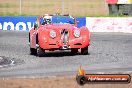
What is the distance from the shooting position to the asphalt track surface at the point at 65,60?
16562 mm

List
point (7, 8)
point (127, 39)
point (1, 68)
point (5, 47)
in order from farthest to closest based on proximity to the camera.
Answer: point (7, 8) → point (127, 39) → point (5, 47) → point (1, 68)

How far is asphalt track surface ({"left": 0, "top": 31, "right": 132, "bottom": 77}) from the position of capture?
16.6 meters

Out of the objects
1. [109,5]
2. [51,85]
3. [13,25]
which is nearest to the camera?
[51,85]

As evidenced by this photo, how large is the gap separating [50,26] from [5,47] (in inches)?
197

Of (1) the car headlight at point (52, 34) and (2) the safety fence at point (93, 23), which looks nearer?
(1) the car headlight at point (52, 34)

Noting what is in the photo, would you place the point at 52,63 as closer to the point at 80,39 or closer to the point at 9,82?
the point at 80,39

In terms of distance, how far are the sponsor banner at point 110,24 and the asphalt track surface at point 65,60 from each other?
21.9 feet

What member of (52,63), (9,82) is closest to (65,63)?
(52,63)

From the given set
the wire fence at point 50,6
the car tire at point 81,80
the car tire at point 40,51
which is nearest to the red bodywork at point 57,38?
the car tire at point 40,51

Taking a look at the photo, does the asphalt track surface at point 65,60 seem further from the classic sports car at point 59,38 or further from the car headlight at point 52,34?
the car headlight at point 52,34

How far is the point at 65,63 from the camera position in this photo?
1881cm

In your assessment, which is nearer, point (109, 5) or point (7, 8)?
point (109, 5)

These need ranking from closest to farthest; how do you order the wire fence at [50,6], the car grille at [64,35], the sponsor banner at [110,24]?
the car grille at [64,35], the sponsor banner at [110,24], the wire fence at [50,6]

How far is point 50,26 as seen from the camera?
21.3 meters
